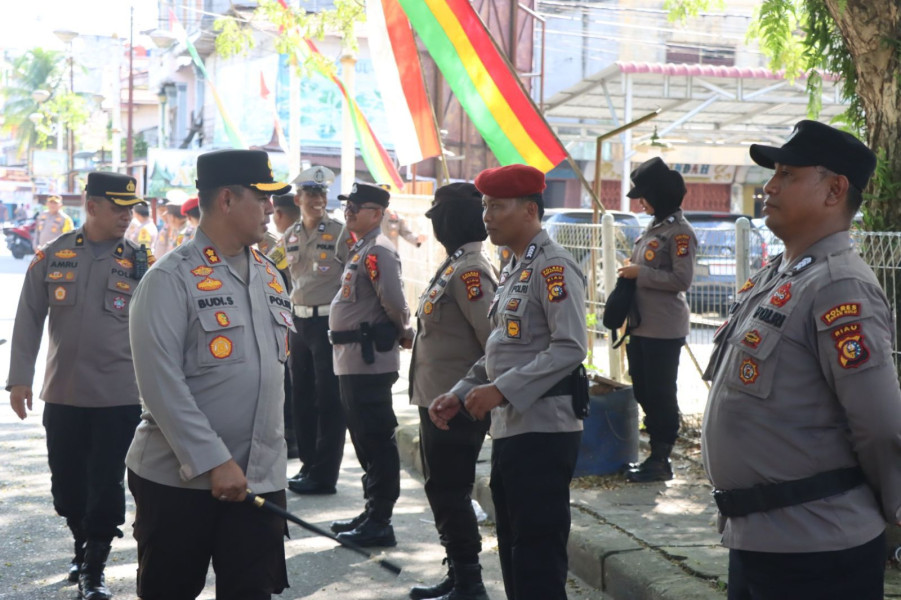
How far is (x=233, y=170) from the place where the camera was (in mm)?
3705

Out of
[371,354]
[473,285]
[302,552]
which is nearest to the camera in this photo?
[473,285]

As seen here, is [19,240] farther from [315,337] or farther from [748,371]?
[748,371]

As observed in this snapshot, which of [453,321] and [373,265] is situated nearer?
[453,321]

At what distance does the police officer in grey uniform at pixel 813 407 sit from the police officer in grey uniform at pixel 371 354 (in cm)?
346

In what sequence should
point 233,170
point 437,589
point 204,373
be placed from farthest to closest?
point 437,589, point 233,170, point 204,373

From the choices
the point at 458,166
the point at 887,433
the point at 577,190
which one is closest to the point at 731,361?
the point at 887,433

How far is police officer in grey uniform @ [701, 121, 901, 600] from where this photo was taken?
274 centimetres

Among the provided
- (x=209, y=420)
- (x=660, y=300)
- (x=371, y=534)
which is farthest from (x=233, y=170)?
(x=660, y=300)

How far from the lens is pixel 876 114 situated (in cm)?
546

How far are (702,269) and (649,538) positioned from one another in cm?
291

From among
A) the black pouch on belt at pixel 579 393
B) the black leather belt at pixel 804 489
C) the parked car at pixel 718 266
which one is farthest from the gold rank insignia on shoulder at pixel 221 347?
the parked car at pixel 718 266

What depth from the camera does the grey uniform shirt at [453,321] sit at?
501cm

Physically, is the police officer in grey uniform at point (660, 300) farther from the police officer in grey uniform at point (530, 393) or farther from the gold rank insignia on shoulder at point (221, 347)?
the gold rank insignia on shoulder at point (221, 347)

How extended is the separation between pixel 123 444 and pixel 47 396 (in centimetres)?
45
